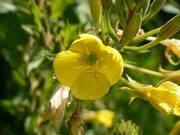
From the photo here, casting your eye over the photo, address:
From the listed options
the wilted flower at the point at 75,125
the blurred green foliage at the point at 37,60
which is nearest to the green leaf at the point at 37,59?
the blurred green foliage at the point at 37,60

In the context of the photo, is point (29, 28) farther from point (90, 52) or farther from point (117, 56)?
point (117, 56)

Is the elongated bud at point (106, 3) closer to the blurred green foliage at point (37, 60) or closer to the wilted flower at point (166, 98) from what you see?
the blurred green foliage at point (37, 60)

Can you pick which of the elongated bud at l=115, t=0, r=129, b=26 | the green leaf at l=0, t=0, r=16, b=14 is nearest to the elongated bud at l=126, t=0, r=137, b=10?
the elongated bud at l=115, t=0, r=129, b=26

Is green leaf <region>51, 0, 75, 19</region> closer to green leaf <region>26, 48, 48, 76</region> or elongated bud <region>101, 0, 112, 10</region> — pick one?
green leaf <region>26, 48, 48, 76</region>

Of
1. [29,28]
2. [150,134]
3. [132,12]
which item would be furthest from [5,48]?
[150,134]

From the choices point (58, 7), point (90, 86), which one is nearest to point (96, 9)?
point (90, 86)

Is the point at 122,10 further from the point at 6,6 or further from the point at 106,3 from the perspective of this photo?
the point at 6,6

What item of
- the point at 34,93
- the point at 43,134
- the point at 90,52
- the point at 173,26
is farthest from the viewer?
the point at 34,93
